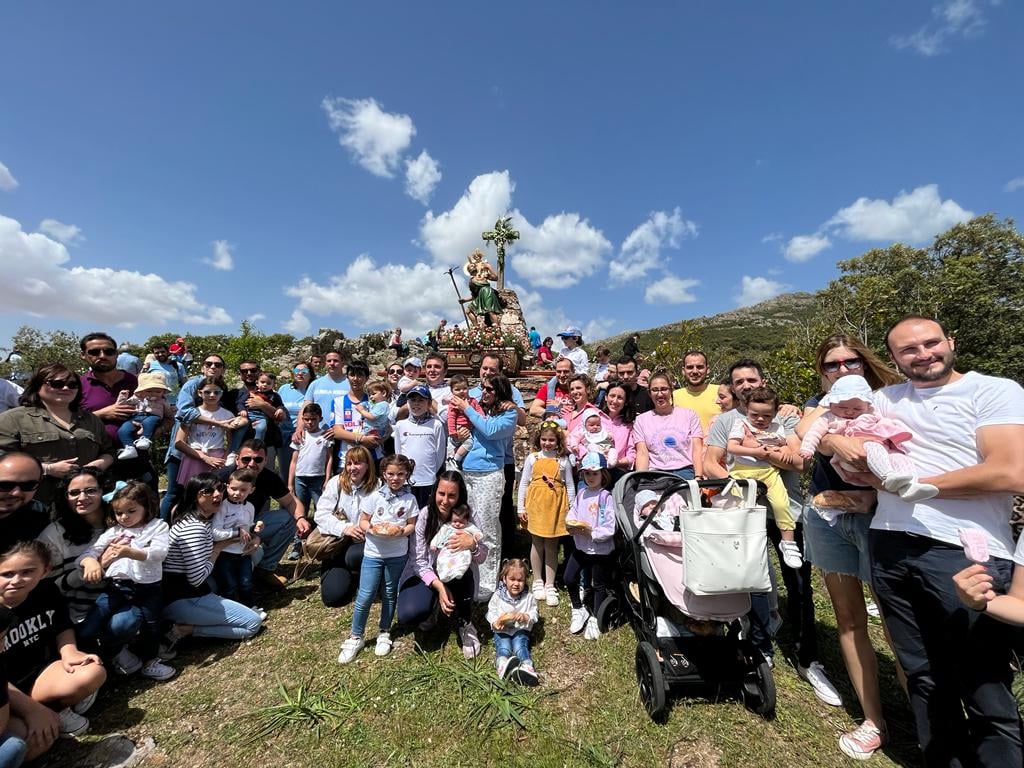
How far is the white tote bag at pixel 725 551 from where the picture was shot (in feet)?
7.24

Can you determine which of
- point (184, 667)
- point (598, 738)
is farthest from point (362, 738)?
point (184, 667)

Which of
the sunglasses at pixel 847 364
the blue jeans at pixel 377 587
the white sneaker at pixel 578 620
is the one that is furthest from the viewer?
the white sneaker at pixel 578 620

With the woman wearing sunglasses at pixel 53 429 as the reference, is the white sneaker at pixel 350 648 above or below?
below

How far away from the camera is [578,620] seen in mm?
3443

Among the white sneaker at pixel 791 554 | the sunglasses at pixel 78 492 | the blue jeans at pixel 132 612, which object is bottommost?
the blue jeans at pixel 132 612

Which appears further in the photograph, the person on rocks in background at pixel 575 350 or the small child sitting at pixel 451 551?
the person on rocks in background at pixel 575 350

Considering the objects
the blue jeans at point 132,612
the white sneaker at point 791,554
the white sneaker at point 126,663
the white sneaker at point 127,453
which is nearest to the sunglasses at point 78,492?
the blue jeans at point 132,612

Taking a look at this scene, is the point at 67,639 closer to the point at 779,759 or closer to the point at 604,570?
the point at 604,570

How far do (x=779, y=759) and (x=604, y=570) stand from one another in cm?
154

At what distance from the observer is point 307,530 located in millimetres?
4324

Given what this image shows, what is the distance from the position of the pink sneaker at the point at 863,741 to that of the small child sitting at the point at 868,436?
4.94 feet

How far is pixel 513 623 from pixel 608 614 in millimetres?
1002

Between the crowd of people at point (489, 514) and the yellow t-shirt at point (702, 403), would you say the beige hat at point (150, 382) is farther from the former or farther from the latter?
the yellow t-shirt at point (702, 403)

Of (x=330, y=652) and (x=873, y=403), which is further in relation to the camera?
(x=330, y=652)
